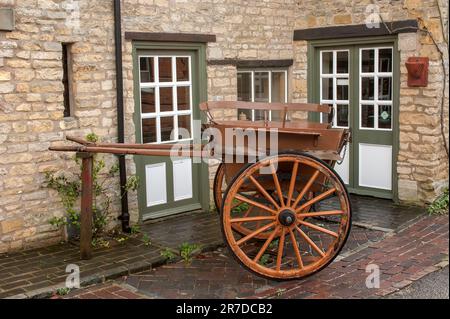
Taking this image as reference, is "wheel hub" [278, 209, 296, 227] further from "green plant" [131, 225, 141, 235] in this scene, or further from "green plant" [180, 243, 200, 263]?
"green plant" [131, 225, 141, 235]

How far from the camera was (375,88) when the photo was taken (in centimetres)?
885

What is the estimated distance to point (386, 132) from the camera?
347 inches

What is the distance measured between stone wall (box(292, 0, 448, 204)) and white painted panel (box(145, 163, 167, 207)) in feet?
11.0

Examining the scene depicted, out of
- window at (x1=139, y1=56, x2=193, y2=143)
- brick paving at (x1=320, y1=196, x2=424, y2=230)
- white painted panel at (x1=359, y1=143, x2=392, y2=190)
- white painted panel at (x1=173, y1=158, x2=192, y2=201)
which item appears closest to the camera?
brick paving at (x1=320, y1=196, x2=424, y2=230)

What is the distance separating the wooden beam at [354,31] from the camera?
27.0 feet

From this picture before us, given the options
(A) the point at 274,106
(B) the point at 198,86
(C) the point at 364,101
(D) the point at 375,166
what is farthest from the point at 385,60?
(A) the point at 274,106

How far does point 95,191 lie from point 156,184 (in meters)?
1.13

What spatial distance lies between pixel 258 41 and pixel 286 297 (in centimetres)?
466

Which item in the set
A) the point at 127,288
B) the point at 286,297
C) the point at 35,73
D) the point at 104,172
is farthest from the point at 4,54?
the point at 286,297

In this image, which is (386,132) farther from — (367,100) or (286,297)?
(286,297)

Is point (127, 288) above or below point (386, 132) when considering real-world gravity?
below

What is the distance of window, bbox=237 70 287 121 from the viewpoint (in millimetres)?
9078

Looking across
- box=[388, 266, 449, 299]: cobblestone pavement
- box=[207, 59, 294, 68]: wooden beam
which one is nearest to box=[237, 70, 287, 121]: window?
box=[207, 59, 294, 68]: wooden beam

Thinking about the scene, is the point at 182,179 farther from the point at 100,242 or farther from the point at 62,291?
the point at 62,291
